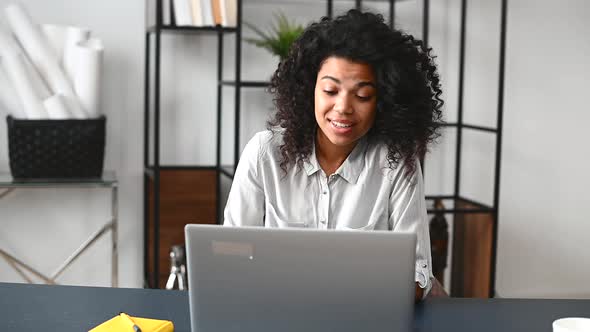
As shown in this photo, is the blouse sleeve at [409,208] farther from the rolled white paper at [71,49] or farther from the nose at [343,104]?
the rolled white paper at [71,49]

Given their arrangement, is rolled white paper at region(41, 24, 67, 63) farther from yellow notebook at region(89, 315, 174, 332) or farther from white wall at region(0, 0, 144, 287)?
yellow notebook at region(89, 315, 174, 332)

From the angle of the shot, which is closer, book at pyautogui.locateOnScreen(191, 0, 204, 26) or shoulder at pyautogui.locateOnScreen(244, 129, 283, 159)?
shoulder at pyautogui.locateOnScreen(244, 129, 283, 159)

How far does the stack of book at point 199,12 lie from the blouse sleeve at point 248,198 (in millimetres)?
1198

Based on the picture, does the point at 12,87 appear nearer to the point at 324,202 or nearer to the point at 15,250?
the point at 15,250

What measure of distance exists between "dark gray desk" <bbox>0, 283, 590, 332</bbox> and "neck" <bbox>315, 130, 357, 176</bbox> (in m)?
0.51

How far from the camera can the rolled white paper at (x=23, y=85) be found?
120 inches

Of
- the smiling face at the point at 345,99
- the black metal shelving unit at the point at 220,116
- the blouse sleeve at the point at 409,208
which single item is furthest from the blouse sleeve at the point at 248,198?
the black metal shelving unit at the point at 220,116

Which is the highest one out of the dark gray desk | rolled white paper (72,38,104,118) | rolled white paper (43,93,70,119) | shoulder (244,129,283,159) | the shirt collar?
rolled white paper (72,38,104,118)

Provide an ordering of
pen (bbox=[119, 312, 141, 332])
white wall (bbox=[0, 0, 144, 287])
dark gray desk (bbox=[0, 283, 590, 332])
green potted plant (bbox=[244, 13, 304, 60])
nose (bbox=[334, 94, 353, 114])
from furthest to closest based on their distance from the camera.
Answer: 1. white wall (bbox=[0, 0, 144, 287])
2. green potted plant (bbox=[244, 13, 304, 60])
3. nose (bbox=[334, 94, 353, 114])
4. dark gray desk (bbox=[0, 283, 590, 332])
5. pen (bbox=[119, 312, 141, 332])

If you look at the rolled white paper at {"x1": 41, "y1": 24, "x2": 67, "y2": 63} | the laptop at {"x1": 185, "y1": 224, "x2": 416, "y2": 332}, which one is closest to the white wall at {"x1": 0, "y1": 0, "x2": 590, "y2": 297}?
the rolled white paper at {"x1": 41, "y1": 24, "x2": 67, "y2": 63}

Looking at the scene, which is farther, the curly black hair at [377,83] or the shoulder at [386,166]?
the shoulder at [386,166]

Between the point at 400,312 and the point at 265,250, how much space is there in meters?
0.26

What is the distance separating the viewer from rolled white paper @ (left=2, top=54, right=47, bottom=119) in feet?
10.0

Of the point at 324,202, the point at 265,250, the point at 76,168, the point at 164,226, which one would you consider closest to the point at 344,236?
the point at 265,250
